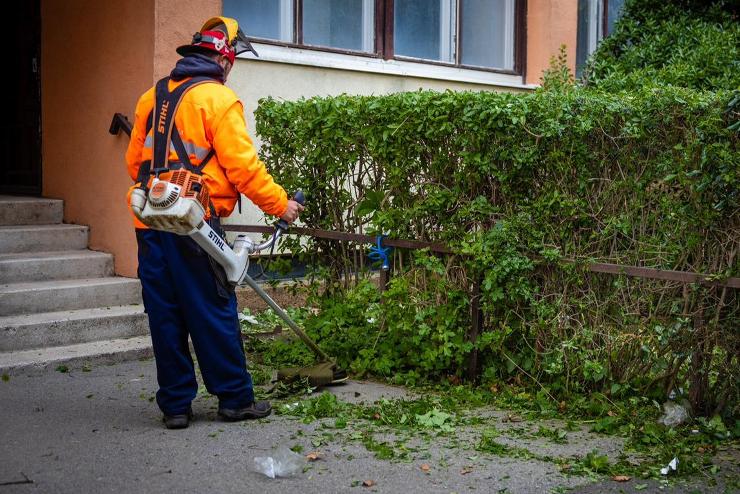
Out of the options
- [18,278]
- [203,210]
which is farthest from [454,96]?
[18,278]

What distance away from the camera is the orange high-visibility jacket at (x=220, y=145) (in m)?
5.29

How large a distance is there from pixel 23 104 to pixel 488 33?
558 cm

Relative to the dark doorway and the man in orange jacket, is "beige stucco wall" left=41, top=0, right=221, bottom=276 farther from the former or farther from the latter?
the man in orange jacket

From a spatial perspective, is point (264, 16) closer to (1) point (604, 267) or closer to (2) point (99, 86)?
(2) point (99, 86)

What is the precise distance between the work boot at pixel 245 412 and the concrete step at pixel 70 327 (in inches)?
86.0

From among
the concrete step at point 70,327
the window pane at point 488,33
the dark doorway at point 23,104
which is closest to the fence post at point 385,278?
the concrete step at point 70,327

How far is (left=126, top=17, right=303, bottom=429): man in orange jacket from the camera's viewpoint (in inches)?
209

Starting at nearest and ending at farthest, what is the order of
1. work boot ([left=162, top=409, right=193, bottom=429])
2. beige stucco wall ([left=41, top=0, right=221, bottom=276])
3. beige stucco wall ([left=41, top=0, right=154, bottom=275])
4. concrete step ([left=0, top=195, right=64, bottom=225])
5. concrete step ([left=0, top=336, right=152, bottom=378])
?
work boot ([left=162, top=409, right=193, bottom=429])
concrete step ([left=0, top=336, right=152, bottom=378])
beige stucco wall ([left=41, top=0, right=221, bottom=276])
beige stucco wall ([left=41, top=0, right=154, bottom=275])
concrete step ([left=0, top=195, right=64, bottom=225])

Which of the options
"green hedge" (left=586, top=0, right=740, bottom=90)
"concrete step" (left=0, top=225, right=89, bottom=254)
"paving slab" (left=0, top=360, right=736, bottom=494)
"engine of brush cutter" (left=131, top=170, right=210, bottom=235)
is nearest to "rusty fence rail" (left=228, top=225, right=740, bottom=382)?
"paving slab" (left=0, top=360, right=736, bottom=494)

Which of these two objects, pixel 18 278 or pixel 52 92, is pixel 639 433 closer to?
pixel 18 278

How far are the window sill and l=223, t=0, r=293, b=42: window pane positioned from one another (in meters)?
0.16

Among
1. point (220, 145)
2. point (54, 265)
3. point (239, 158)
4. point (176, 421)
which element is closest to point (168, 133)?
point (220, 145)

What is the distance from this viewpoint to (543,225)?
19.3 ft

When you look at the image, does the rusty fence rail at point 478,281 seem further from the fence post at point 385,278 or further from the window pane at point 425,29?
the window pane at point 425,29
